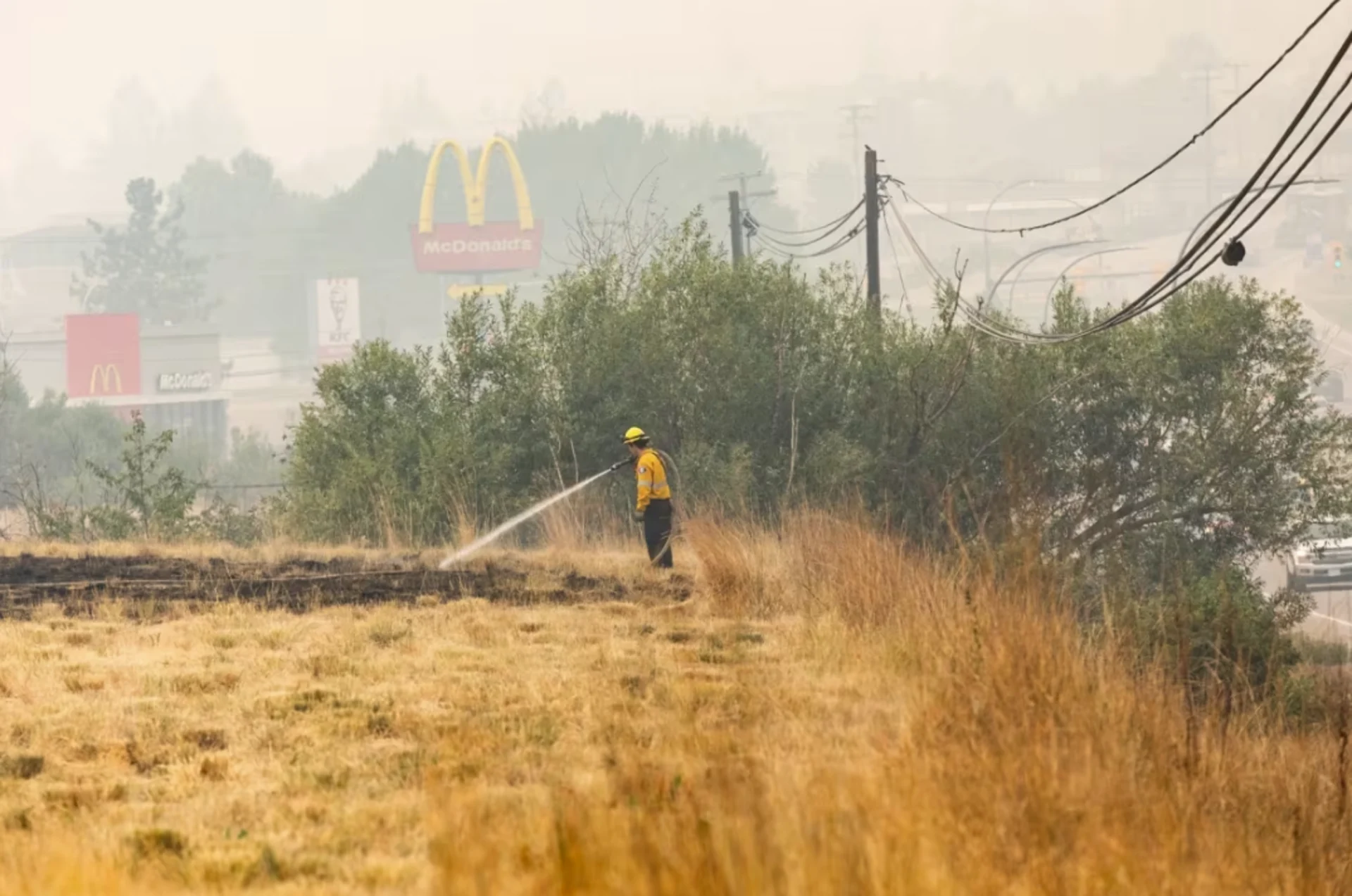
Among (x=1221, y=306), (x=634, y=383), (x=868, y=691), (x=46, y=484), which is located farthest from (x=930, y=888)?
(x=46, y=484)

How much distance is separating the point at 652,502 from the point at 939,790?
13.4m

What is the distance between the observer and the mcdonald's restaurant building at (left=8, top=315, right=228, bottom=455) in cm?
12838

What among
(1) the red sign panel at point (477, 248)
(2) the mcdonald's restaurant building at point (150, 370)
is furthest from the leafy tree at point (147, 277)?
(1) the red sign panel at point (477, 248)

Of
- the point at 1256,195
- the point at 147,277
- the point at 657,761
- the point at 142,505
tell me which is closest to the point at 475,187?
the point at 147,277

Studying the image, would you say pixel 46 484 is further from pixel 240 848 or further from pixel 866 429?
pixel 240 848

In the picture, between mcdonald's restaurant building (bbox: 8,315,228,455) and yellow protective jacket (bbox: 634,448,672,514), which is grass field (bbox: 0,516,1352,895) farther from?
mcdonald's restaurant building (bbox: 8,315,228,455)

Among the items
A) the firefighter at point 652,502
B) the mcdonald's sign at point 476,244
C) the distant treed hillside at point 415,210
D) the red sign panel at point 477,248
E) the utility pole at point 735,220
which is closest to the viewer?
the firefighter at point 652,502

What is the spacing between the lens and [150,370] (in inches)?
5241

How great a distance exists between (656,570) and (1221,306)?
17.6 metres

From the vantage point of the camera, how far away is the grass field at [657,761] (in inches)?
242

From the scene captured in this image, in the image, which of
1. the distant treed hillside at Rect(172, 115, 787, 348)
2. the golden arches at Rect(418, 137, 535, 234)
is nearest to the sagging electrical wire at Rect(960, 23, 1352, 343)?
the golden arches at Rect(418, 137, 535, 234)

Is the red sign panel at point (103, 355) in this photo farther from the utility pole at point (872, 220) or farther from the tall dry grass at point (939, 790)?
the tall dry grass at point (939, 790)

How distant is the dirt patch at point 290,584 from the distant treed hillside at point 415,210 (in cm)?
16050

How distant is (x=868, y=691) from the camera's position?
1000cm
